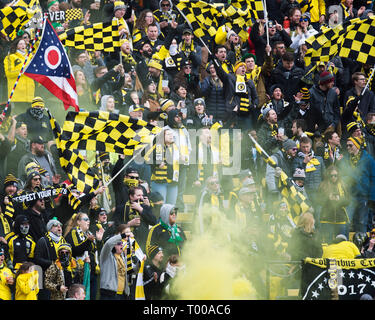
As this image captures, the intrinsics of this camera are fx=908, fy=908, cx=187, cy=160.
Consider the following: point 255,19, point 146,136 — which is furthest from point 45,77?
point 255,19

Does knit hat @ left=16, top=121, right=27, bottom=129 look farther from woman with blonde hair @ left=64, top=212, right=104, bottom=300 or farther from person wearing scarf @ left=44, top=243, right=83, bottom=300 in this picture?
person wearing scarf @ left=44, top=243, right=83, bottom=300

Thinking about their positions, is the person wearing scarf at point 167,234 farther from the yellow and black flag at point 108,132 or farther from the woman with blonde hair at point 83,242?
the yellow and black flag at point 108,132

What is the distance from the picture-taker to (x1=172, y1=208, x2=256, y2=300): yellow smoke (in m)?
11.5

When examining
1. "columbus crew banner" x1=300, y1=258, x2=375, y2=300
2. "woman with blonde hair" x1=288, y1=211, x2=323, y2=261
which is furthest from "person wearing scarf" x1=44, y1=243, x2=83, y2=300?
"woman with blonde hair" x1=288, y1=211, x2=323, y2=261

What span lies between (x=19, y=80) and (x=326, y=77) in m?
5.31

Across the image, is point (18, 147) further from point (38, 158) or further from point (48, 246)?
point (48, 246)

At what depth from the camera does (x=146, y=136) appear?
1202 centimetres

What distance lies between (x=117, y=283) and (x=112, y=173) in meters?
1.96

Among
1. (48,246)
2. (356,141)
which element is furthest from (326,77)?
(48,246)

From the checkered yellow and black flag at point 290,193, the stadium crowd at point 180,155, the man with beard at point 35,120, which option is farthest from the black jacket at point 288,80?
the man with beard at point 35,120

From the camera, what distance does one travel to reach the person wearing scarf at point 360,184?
14.0m

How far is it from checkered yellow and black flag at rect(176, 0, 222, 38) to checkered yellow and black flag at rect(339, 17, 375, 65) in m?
2.32

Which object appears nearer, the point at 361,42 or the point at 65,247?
the point at 65,247

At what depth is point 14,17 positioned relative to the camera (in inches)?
527
